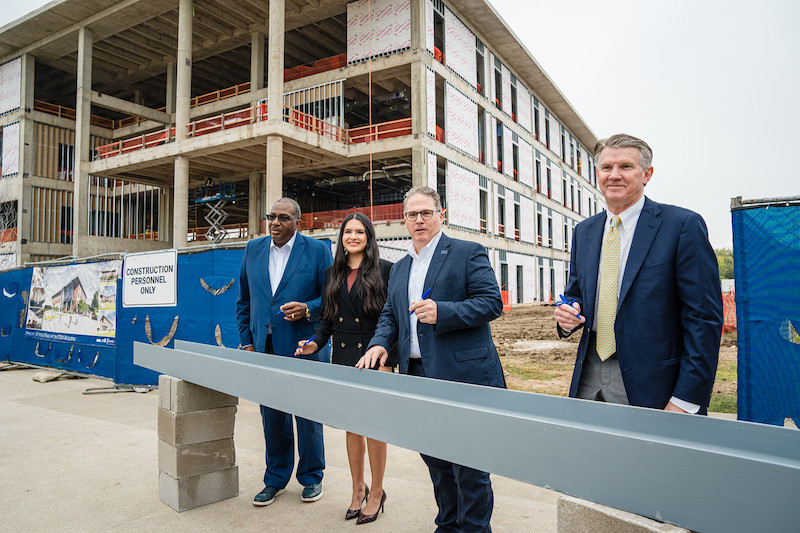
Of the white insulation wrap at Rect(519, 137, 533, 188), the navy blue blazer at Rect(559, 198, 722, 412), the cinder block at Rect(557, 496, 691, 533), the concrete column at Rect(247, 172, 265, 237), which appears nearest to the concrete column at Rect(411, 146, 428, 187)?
the concrete column at Rect(247, 172, 265, 237)

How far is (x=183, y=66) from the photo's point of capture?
72.1ft

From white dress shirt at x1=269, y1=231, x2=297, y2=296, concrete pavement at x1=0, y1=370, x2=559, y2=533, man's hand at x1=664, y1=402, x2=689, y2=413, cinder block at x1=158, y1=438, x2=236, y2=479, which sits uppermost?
white dress shirt at x1=269, y1=231, x2=297, y2=296

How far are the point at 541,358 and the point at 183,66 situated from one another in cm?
2041

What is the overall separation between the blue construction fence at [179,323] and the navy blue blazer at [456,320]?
4577 millimetres

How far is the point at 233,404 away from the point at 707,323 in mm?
3171

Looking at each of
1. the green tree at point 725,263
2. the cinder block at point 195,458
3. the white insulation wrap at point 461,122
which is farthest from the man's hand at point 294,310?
the green tree at point 725,263

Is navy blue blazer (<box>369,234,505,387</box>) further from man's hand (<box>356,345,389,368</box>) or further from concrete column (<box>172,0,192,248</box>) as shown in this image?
concrete column (<box>172,0,192,248</box>)

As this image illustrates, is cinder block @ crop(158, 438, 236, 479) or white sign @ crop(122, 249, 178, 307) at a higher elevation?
white sign @ crop(122, 249, 178, 307)

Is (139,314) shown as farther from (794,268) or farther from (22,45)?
(22,45)

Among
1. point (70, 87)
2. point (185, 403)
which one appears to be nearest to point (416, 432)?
point (185, 403)

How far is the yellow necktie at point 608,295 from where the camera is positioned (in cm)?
211

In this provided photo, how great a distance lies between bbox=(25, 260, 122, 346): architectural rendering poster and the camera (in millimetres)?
8297

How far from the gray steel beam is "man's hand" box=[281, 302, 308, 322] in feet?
5.11

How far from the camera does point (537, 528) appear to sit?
302 centimetres
